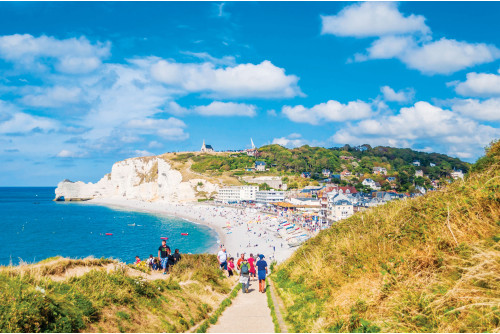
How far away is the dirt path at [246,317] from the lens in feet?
25.8

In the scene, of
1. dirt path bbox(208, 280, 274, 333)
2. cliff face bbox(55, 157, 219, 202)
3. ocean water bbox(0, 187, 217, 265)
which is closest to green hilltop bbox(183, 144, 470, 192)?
cliff face bbox(55, 157, 219, 202)

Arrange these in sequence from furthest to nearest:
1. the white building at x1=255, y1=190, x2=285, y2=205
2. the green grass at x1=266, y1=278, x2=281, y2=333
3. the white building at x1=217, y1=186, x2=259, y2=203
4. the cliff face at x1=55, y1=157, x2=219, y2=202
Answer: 1. the cliff face at x1=55, y1=157, x2=219, y2=202
2. the white building at x1=217, y1=186, x2=259, y2=203
3. the white building at x1=255, y1=190, x2=285, y2=205
4. the green grass at x1=266, y1=278, x2=281, y2=333

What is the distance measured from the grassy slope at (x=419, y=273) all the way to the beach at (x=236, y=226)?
2782 cm

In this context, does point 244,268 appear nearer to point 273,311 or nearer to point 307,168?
point 273,311

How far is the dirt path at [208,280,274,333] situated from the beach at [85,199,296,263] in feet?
82.4

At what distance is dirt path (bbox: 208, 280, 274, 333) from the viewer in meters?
7.87

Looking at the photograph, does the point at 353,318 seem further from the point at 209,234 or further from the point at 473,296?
the point at 209,234

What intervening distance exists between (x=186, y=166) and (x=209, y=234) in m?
93.0

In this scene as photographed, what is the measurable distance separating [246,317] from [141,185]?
14503 cm

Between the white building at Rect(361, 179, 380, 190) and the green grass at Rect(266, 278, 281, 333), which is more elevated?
the white building at Rect(361, 179, 380, 190)

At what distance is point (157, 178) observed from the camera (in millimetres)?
140250

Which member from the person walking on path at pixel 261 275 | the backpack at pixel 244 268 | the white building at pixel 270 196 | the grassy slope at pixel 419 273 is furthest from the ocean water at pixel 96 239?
the white building at pixel 270 196

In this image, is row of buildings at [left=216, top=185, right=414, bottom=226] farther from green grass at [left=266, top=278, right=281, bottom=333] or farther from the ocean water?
green grass at [left=266, top=278, right=281, bottom=333]

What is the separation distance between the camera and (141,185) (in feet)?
476
